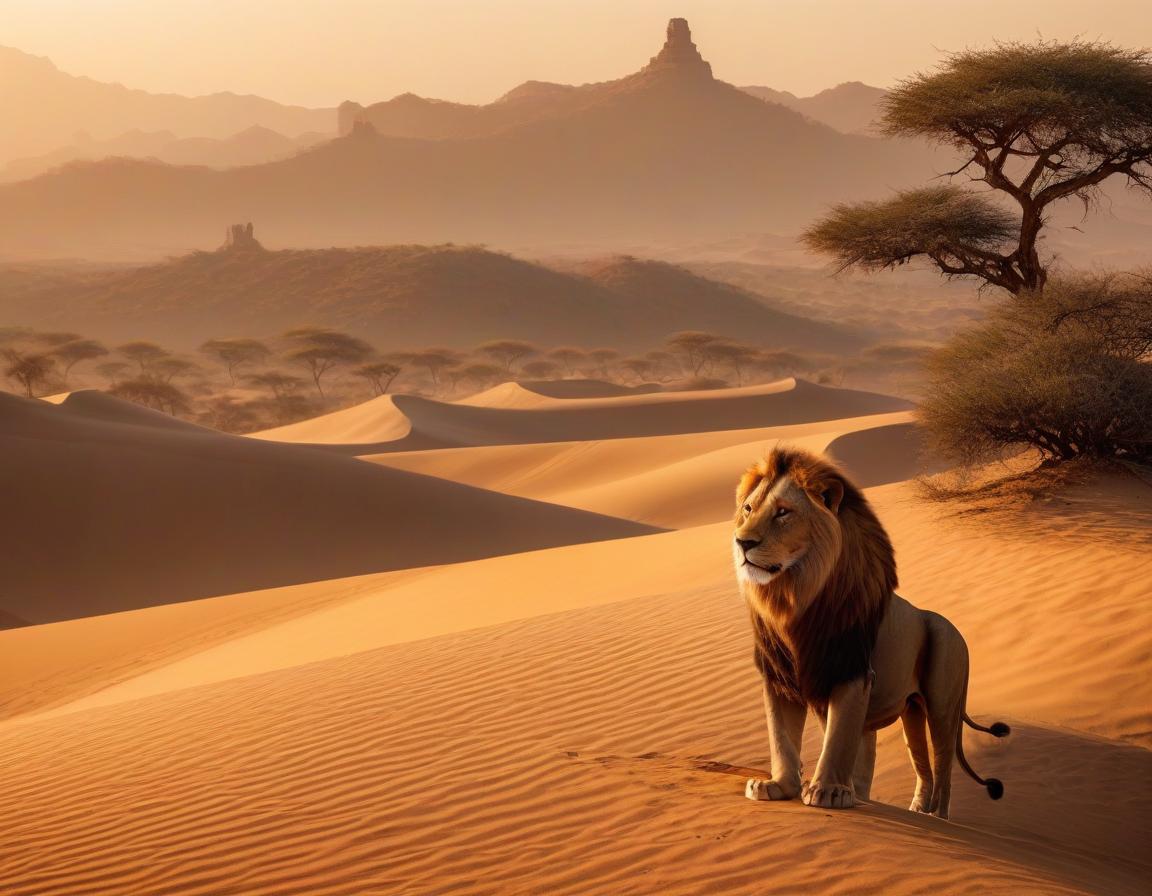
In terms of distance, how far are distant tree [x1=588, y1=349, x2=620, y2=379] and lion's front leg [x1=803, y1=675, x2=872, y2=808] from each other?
75.3 metres

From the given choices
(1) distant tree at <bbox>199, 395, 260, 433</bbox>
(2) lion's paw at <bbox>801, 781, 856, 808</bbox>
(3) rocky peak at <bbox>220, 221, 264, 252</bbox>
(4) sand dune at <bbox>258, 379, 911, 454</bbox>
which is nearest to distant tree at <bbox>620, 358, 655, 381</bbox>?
(4) sand dune at <bbox>258, 379, 911, 454</bbox>

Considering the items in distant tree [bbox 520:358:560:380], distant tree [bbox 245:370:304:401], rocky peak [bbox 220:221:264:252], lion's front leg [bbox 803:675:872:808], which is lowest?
distant tree [bbox 520:358:560:380]

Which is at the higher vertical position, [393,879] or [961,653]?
[961,653]

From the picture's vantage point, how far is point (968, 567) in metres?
10.8

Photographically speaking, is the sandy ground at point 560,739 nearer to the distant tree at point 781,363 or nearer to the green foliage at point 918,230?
the green foliage at point 918,230

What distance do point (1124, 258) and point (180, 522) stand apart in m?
190

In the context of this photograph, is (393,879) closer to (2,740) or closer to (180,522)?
(2,740)

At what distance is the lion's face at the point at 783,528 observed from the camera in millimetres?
4578

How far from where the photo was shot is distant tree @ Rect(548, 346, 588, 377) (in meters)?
79.0

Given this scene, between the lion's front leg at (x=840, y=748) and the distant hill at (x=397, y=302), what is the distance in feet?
286

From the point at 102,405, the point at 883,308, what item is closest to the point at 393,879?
the point at 102,405

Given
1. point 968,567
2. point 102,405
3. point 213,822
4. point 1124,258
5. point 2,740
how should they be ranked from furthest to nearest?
point 1124,258 → point 102,405 → point 968,567 → point 2,740 → point 213,822

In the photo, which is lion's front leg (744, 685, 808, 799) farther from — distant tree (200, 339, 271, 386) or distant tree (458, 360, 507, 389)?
distant tree (200, 339, 271, 386)

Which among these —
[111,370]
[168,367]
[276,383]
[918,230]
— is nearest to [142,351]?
[168,367]
